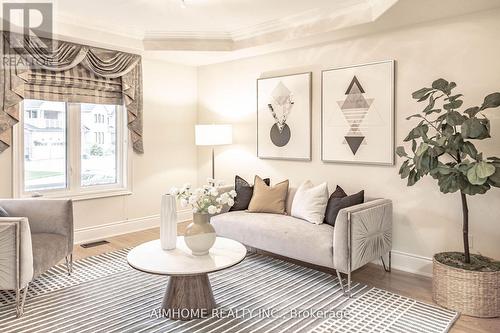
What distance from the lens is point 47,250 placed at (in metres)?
3.11

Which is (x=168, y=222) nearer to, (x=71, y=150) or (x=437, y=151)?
(x=437, y=151)

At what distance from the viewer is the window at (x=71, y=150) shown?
429 cm

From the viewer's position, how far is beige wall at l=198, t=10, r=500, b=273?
321 cm

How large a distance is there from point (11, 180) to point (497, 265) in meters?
4.64

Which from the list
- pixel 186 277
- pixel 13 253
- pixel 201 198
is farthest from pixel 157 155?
pixel 186 277

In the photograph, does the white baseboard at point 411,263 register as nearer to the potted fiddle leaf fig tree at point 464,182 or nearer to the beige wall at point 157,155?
the potted fiddle leaf fig tree at point 464,182

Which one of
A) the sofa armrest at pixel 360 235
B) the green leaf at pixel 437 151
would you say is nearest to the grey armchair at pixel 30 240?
the sofa armrest at pixel 360 235

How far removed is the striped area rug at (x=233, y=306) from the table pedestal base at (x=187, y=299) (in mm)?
63

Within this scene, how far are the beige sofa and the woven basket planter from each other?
648 millimetres

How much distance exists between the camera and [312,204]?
380 cm

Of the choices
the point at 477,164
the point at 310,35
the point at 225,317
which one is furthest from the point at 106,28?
the point at 477,164

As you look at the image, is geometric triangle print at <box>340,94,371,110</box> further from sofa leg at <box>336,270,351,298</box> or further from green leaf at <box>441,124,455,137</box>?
sofa leg at <box>336,270,351,298</box>

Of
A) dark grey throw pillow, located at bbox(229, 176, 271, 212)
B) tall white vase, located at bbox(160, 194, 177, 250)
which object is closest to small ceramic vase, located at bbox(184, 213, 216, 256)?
tall white vase, located at bbox(160, 194, 177, 250)

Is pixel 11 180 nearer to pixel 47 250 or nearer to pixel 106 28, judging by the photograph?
pixel 47 250
